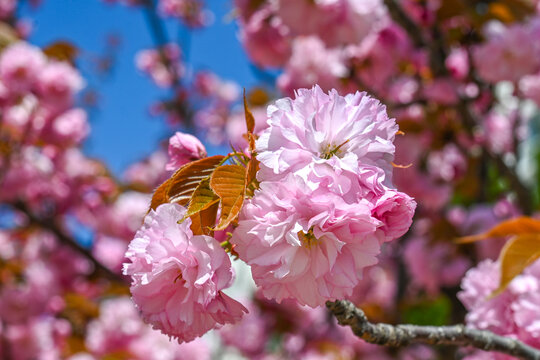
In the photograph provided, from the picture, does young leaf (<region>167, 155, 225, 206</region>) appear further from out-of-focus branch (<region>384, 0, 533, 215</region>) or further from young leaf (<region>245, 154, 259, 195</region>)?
out-of-focus branch (<region>384, 0, 533, 215</region>)

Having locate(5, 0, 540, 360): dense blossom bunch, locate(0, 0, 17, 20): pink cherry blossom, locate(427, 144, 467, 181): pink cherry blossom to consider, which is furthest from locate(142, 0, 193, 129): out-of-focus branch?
locate(427, 144, 467, 181): pink cherry blossom

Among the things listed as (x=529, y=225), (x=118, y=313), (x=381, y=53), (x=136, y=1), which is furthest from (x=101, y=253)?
(x=529, y=225)

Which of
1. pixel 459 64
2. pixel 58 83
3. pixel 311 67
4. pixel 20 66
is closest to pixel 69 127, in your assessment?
pixel 58 83

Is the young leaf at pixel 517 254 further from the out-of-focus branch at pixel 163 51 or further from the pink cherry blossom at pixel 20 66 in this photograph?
the out-of-focus branch at pixel 163 51

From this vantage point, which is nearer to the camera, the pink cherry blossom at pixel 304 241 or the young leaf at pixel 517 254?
the pink cherry blossom at pixel 304 241

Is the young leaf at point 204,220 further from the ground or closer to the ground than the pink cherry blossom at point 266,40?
closer to the ground

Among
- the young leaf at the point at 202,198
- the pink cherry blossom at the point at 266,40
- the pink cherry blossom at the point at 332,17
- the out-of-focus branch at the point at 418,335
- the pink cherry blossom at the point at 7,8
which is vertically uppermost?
the pink cherry blossom at the point at 7,8

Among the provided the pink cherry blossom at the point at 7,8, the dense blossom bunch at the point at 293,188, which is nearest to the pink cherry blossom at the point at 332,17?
the dense blossom bunch at the point at 293,188

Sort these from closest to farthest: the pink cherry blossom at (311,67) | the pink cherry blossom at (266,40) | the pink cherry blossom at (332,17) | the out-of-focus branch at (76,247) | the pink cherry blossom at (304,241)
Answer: the pink cherry blossom at (304,241) < the pink cherry blossom at (332,17) < the pink cherry blossom at (266,40) < the pink cherry blossom at (311,67) < the out-of-focus branch at (76,247)
